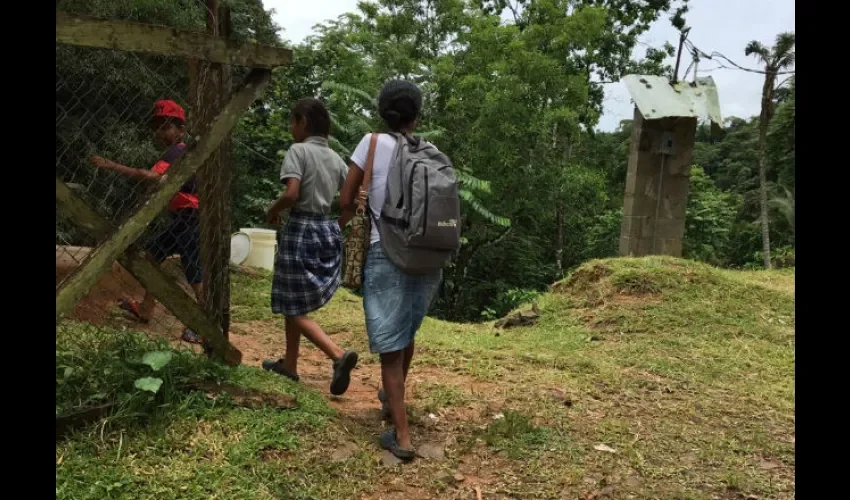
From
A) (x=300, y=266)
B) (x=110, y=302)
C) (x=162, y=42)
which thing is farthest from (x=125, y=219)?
(x=110, y=302)

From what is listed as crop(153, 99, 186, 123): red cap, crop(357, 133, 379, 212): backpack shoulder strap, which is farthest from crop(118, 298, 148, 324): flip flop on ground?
crop(357, 133, 379, 212): backpack shoulder strap

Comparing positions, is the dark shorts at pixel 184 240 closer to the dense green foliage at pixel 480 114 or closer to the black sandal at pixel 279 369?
the black sandal at pixel 279 369

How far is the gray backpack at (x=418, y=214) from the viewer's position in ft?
9.49

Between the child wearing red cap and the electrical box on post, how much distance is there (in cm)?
810

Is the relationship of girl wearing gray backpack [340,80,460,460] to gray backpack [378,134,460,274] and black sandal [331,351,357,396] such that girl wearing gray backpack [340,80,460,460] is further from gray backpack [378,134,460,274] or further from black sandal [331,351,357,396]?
black sandal [331,351,357,396]

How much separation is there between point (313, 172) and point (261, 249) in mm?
5861

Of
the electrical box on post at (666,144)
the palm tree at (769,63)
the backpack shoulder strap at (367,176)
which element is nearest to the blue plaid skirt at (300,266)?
the backpack shoulder strap at (367,176)

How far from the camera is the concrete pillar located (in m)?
10.2

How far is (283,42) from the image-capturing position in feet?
45.7

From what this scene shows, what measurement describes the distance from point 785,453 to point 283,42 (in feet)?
42.3

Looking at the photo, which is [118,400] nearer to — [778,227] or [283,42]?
[283,42]

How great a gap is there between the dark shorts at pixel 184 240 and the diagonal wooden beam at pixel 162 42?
Answer: 53.3 inches

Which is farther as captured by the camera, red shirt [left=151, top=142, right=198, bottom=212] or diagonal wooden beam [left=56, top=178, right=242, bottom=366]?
red shirt [left=151, top=142, right=198, bottom=212]

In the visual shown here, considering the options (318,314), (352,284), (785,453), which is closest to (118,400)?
(352,284)
